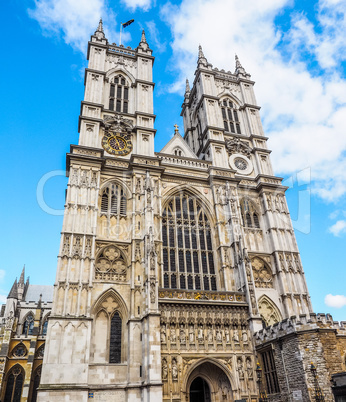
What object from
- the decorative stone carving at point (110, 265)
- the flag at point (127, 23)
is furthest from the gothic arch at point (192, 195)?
the flag at point (127, 23)

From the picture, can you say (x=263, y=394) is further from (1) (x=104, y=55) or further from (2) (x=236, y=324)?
(1) (x=104, y=55)

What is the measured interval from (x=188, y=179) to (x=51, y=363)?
53.4ft

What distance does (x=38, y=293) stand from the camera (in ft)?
161

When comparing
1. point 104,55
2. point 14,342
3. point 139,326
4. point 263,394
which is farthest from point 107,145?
point 14,342

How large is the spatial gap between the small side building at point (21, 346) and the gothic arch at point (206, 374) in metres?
22.6

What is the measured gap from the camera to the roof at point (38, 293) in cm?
4772

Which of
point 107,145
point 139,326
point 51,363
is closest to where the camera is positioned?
point 51,363

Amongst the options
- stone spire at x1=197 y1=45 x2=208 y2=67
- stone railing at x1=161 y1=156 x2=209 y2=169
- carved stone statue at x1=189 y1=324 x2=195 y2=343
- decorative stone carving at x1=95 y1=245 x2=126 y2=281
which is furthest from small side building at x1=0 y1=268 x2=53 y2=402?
stone spire at x1=197 y1=45 x2=208 y2=67

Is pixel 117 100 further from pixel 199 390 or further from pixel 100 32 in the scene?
pixel 199 390

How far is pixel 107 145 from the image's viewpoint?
91.6ft

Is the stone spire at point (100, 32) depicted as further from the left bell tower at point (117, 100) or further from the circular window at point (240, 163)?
the circular window at point (240, 163)

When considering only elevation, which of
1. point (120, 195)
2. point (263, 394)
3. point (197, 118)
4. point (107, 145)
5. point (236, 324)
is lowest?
point (263, 394)

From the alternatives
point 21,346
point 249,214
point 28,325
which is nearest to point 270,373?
point 249,214

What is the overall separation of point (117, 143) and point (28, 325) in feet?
87.8
